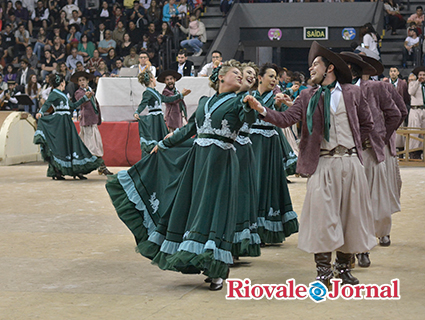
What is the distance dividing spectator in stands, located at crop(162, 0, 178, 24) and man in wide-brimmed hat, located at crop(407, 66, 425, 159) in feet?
25.9

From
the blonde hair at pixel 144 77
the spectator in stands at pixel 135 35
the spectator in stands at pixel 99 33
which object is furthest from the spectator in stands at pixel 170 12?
the blonde hair at pixel 144 77

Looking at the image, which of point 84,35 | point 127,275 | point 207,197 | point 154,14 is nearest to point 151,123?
point 127,275

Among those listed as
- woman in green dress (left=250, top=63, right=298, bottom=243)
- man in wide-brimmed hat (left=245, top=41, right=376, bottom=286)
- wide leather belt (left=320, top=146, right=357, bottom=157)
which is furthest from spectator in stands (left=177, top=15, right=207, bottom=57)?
wide leather belt (left=320, top=146, right=357, bottom=157)

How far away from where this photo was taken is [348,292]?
4.78 metres

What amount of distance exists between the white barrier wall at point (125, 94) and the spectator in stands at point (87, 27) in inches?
278

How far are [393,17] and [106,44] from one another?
335 inches

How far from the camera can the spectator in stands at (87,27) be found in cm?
2083

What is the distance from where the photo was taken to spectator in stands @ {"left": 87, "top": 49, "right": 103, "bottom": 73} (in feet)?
59.9

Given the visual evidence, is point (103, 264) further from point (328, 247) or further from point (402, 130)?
point (402, 130)

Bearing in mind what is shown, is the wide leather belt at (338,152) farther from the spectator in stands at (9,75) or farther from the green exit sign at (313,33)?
the spectator in stands at (9,75)

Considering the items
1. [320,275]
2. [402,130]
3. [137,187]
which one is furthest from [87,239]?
[402,130]

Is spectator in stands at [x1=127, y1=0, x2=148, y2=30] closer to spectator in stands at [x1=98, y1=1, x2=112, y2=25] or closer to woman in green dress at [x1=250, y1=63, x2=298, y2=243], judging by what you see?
spectator in stands at [x1=98, y1=1, x2=112, y2=25]

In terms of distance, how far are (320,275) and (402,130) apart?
9.44 meters

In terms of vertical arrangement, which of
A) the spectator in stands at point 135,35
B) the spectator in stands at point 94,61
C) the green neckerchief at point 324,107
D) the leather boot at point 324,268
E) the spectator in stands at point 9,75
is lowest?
the leather boot at point 324,268
